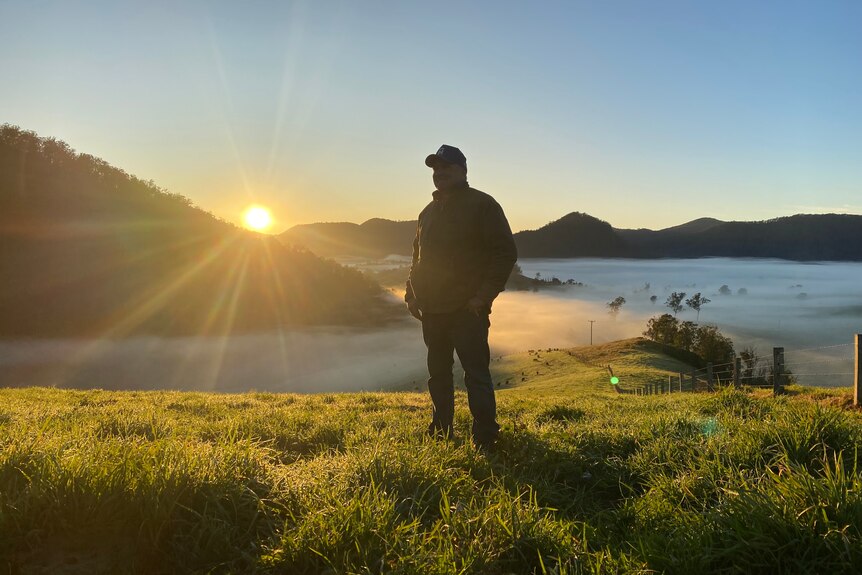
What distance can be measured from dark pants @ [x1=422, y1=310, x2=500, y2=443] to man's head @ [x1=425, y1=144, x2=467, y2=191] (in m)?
1.34

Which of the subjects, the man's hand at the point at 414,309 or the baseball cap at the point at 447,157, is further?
the man's hand at the point at 414,309

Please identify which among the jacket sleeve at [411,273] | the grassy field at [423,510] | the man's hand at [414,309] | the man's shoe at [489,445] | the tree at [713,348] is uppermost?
the jacket sleeve at [411,273]

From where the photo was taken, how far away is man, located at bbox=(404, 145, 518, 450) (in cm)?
484

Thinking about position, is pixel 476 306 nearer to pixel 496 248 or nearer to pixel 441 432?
pixel 496 248

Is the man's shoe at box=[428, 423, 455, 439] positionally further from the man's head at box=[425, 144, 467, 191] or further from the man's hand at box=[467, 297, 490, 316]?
the man's head at box=[425, 144, 467, 191]

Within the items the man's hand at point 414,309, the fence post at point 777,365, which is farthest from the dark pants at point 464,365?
the fence post at point 777,365

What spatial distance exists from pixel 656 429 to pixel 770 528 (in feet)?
7.88

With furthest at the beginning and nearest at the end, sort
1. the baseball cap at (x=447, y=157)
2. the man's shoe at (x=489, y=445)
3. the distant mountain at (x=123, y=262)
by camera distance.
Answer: the distant mountain at (x=123, y=262) → the baseball cap at (x=447, y=157) → the man's shoe at (x=489, y=445)

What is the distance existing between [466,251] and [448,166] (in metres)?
0.90

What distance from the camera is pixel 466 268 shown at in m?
4.90

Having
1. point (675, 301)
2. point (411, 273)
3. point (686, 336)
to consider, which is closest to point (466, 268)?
point (411, 273)

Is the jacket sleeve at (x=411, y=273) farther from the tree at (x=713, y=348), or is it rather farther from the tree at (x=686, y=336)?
the tree at (x=686, y=336)

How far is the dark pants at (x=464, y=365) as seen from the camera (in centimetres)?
484

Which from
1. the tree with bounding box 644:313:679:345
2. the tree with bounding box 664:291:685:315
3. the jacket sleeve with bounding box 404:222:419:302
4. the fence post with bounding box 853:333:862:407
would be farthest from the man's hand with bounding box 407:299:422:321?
the tree with bounding box 664:291:685:315
